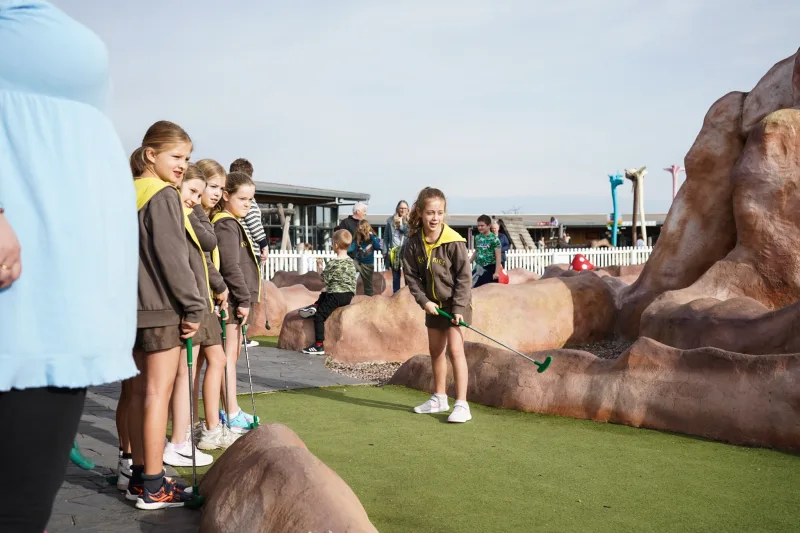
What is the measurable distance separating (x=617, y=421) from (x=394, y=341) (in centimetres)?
354

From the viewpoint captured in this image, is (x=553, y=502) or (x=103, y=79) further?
(x=553, y=502)

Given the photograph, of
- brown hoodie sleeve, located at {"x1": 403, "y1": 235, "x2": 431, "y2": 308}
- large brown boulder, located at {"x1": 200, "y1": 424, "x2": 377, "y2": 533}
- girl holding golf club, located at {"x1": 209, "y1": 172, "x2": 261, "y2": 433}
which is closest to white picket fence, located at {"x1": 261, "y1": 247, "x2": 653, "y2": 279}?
brown hoodie sleeve, located at {"x1": 403, "y1": 235, "x2": 431, "y2": 308}

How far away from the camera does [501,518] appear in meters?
2.95

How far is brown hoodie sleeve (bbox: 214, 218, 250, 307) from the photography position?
4.46 meters

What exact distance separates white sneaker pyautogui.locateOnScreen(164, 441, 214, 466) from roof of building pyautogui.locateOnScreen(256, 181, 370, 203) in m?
22.7

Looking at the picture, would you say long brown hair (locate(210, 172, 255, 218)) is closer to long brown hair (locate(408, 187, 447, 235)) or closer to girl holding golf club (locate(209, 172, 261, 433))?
girl holding golf club (locate(209, 172, 261, 433))

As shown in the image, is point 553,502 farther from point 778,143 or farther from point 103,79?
point 778,143

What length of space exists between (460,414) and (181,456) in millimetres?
1703

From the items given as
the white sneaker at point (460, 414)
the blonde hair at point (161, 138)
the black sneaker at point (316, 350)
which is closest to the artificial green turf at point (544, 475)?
the white sneaker at point (460, 414)

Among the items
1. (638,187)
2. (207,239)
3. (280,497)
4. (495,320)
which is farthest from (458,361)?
(638,187)

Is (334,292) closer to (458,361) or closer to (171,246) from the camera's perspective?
(458,361)

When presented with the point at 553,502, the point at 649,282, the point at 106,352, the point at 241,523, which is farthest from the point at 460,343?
the point at 649,282

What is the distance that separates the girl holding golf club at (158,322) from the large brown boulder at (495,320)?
15.0 ft

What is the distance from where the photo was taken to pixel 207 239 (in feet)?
13.1
